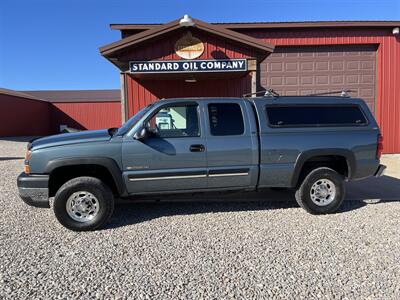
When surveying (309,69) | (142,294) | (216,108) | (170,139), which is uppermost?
(309,69)

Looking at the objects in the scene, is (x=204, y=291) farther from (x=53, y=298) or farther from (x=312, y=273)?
(x=53, y=298)

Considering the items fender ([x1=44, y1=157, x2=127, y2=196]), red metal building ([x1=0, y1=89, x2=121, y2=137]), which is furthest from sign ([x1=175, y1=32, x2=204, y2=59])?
red metal building ([x1=0, y1=89, x2=121, y2=137])

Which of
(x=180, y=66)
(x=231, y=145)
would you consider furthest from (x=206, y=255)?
(x=180, y=66)

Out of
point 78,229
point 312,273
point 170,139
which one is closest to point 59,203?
point 78,229

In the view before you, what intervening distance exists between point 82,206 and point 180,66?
5217 millimetres

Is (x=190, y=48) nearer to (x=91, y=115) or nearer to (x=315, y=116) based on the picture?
(x=315, y=116)

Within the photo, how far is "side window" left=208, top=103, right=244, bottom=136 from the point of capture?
4.83 m

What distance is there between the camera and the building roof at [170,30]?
835cm

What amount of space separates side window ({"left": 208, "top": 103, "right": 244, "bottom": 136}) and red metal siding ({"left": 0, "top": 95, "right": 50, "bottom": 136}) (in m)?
24.1

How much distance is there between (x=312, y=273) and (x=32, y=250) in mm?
3192

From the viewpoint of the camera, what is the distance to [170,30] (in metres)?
8.80

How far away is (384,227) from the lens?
176 inches

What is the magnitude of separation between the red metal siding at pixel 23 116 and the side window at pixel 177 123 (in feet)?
77.4

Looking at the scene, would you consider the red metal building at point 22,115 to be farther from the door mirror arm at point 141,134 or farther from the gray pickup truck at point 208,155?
Answer: the door mirror arm at point 141,134
